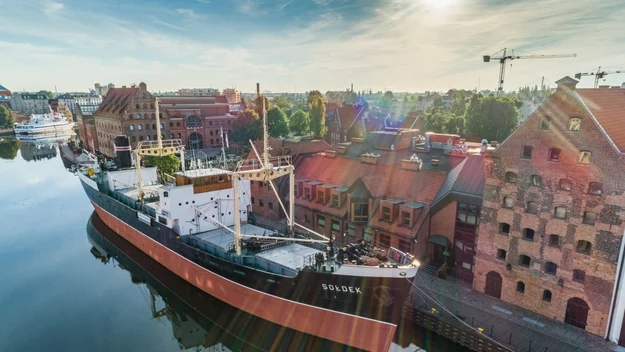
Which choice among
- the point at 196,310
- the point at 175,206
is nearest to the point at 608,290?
the point at 196,310

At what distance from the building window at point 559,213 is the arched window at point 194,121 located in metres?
79.8

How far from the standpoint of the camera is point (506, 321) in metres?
23.6

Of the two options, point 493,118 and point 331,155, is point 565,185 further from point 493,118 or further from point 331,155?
point 493,118

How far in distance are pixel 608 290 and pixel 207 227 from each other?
97.0ft

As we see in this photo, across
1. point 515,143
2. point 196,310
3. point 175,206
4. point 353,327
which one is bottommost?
point 196,310

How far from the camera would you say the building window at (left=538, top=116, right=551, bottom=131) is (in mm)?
23172

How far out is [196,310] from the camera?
29.4m

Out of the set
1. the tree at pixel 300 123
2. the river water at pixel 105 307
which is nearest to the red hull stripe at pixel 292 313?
the river water at pixel 105 307

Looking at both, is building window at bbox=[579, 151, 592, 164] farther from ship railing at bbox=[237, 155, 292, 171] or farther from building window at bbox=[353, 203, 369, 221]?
ship railing at bbox=[237, 155, 292, 171]

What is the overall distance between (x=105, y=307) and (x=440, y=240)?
27.7 meters

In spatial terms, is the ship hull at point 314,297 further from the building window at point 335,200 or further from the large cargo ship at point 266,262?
the building window at point 335,200

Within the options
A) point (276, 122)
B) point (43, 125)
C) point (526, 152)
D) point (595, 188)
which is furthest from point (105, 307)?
point (43, 125)

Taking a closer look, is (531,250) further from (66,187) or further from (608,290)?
(66,187)

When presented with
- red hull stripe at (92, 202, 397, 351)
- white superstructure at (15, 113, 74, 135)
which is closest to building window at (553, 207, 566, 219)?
red hull stripe at (92, 202, 397, 351)
